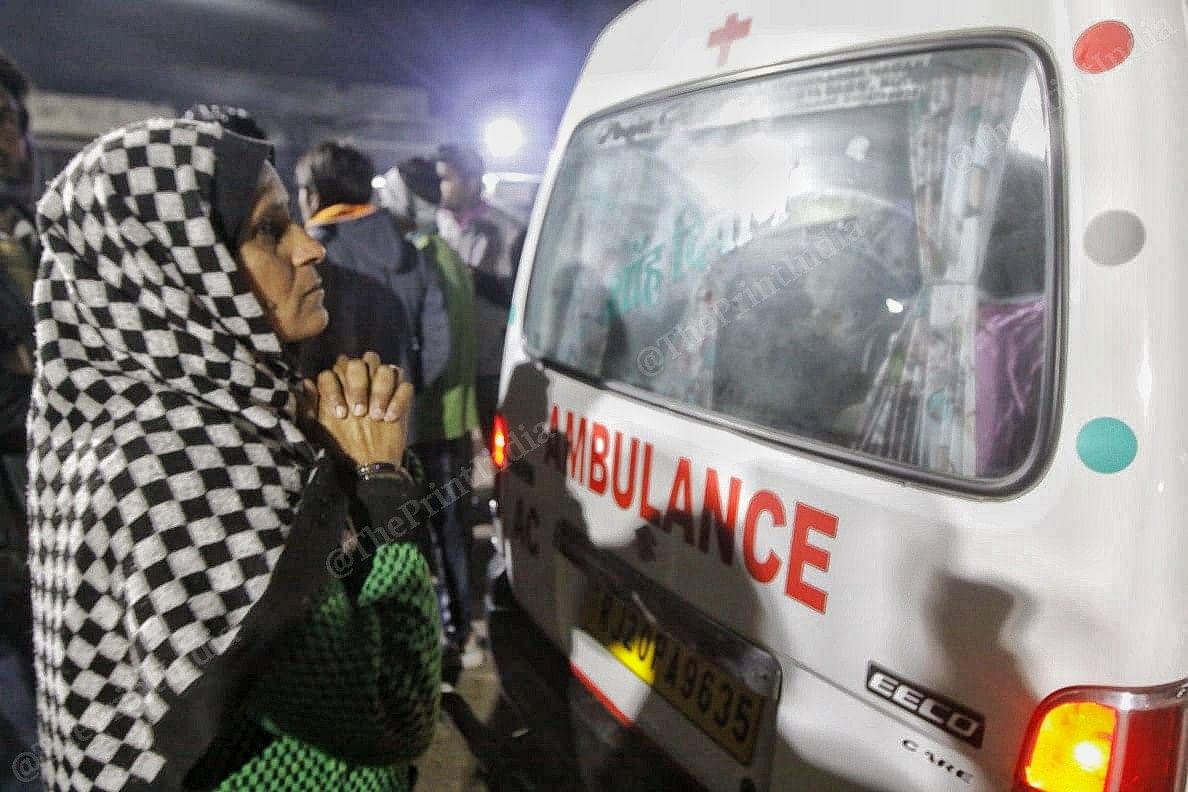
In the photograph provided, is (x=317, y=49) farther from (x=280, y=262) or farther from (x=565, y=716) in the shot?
(x=565, y=716)

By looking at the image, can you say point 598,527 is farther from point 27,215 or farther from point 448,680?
point 27,215

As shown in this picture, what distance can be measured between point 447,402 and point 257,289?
6.55 ft

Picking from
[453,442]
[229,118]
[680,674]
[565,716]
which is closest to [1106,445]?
[680,674]

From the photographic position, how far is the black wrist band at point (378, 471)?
4.12 ft

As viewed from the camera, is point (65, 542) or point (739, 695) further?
point (739, 695)

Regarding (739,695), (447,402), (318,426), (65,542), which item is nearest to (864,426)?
(739,695)

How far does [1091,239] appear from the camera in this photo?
98 centimetres

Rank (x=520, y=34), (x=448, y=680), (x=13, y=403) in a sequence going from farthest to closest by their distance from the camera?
(x=520, y=34), (x=448, y=680), (x=13, y=403)

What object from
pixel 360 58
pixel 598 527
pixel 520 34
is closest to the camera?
pixel 598 527

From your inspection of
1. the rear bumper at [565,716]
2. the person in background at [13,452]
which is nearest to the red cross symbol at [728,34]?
the rear bumper at [565,716]

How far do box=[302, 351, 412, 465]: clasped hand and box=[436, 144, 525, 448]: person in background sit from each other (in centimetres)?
249

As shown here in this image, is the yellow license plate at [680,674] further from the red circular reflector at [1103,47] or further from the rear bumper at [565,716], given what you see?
the red circular reflector at [1103,47]

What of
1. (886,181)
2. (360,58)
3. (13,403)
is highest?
(360,58)

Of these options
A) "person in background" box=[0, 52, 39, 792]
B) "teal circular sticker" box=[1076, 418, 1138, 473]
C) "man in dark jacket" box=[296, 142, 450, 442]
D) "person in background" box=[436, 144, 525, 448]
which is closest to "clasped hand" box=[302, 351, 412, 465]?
"teal circular sticker" box=[1076, 418, 1138, 473]
